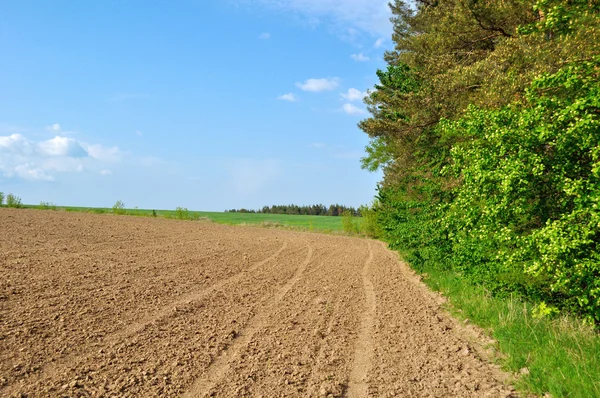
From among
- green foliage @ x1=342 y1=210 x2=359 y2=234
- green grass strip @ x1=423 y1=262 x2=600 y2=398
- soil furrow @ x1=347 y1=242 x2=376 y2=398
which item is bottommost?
soil furrow @ x1=347 y1=242 x2=376 y2=398

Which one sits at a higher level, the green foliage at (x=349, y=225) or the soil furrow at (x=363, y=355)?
the green foliage at (x=349, y=225)

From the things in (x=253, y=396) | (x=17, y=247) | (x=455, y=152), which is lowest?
(x=253, y=396)

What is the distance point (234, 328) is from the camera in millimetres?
7582

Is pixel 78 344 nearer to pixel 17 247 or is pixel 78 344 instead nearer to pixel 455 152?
pixel 455 152

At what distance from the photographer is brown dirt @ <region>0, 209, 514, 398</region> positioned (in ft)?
17.7

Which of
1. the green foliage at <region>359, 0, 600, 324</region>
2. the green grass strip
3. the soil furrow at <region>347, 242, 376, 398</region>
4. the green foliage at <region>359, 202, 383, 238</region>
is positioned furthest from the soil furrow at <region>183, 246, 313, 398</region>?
the green foliage at <region>359, 202, 383, 238</region>

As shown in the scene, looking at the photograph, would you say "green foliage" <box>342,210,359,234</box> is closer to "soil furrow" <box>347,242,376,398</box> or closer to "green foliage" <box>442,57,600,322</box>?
"soil furrow" <box>347,242,376,398</box>

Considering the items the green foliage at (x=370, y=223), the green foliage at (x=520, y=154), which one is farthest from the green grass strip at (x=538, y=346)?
the green foliage at (x=370, y=223)

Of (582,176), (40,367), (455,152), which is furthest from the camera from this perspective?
(455,152)

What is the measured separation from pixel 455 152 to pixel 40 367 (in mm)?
8277

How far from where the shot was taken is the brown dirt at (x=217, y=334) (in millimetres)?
5398

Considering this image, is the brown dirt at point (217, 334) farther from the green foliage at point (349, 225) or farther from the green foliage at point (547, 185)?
the green foliage at point (349, 225)

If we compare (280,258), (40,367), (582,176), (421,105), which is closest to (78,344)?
(40,367)

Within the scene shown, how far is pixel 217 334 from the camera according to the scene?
7215 mm
